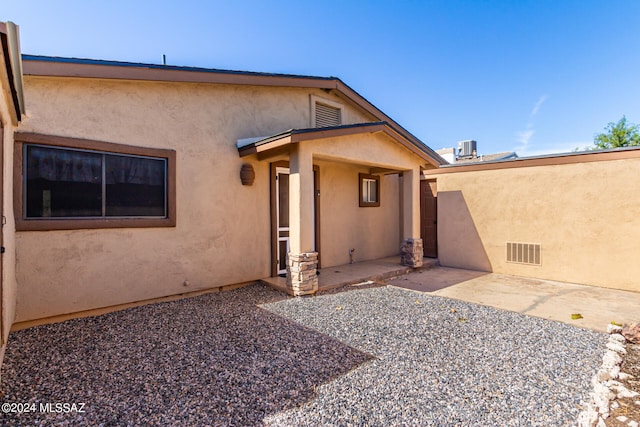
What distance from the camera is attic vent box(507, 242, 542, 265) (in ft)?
23.2

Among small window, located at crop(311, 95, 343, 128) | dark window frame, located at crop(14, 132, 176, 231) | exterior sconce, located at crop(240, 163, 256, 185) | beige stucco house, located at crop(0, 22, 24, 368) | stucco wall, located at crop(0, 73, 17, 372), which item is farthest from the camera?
small window, located at crop(311, 95, 343, 128)

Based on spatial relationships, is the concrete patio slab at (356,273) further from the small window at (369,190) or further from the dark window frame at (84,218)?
the dark window frame at (84,218)

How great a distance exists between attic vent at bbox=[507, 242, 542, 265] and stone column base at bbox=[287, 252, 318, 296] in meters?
5.49

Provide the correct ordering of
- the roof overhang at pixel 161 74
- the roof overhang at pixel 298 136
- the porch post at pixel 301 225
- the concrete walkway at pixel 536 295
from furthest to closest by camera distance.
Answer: the porch post at pixel 301 225, the roof overhang at pixel 298 136, the concrete walkway at pixel 536 295, the roof overhang at pixel 161 74

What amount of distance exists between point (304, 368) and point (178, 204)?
3.99 m

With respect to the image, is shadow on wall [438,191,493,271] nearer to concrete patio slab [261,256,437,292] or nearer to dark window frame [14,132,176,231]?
concrete patio slab [261,256,437,292]

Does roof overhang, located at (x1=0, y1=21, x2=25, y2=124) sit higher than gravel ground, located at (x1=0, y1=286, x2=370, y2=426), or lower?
higher

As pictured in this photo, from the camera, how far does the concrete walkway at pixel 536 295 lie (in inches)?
181

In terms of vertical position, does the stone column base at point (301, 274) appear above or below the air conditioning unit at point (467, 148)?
A: below

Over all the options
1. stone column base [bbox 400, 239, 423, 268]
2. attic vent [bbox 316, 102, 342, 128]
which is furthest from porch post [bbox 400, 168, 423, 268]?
attic vent [bbox 316, 102, 342, 128]

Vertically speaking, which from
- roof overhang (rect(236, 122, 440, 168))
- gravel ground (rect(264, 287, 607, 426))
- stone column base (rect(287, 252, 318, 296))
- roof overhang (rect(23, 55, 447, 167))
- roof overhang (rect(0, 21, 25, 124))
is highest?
roof overhang (rect(23, 55, 447, 167))

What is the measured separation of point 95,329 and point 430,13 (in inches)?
518

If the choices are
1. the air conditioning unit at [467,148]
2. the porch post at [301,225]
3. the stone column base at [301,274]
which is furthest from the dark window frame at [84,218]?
the air conditioning unit at [467,148]

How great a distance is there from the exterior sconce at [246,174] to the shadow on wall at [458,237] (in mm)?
5895
